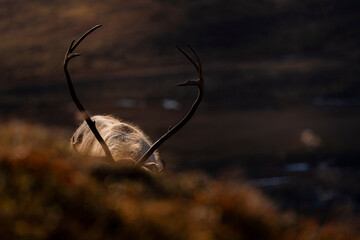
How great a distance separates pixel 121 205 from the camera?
15.7ft

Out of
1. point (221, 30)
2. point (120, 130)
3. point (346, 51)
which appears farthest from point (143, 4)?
point (120, 130)

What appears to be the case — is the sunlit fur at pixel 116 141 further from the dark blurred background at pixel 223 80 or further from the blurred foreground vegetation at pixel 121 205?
the dark blurred background at pixel 223 80

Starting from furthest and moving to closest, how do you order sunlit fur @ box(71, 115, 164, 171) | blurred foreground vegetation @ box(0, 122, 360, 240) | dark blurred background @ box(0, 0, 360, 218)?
dark blurred background @ box(0, 0, 360, 218) < sunlit fur @ box(71, 115, 164, 171) < blurred foreground vegetation @ box(0, 122, 360, 240)

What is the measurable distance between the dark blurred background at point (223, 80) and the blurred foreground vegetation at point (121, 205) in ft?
80.4

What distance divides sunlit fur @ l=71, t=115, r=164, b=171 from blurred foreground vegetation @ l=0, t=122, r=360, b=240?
357 cm

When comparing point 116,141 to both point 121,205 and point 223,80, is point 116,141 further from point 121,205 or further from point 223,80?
point 223,80

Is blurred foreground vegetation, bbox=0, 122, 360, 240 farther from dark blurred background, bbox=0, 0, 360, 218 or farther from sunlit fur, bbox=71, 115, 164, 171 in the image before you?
dark blurred background, bbox=0, 0, 360, 218

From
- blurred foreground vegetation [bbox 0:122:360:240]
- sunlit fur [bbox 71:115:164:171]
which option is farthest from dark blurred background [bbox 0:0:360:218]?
blurred foreground vegetation [bbox 0:122:360:240]

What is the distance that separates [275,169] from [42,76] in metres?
33.3

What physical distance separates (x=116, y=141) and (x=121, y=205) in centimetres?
513

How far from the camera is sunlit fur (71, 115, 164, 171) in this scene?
9.49 metres

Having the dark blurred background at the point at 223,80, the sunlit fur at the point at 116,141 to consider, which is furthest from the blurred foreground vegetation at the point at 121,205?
the dark blurred background at the point at 223,80

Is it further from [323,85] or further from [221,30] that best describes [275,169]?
[221,30]

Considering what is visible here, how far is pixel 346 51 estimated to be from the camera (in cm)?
7688
